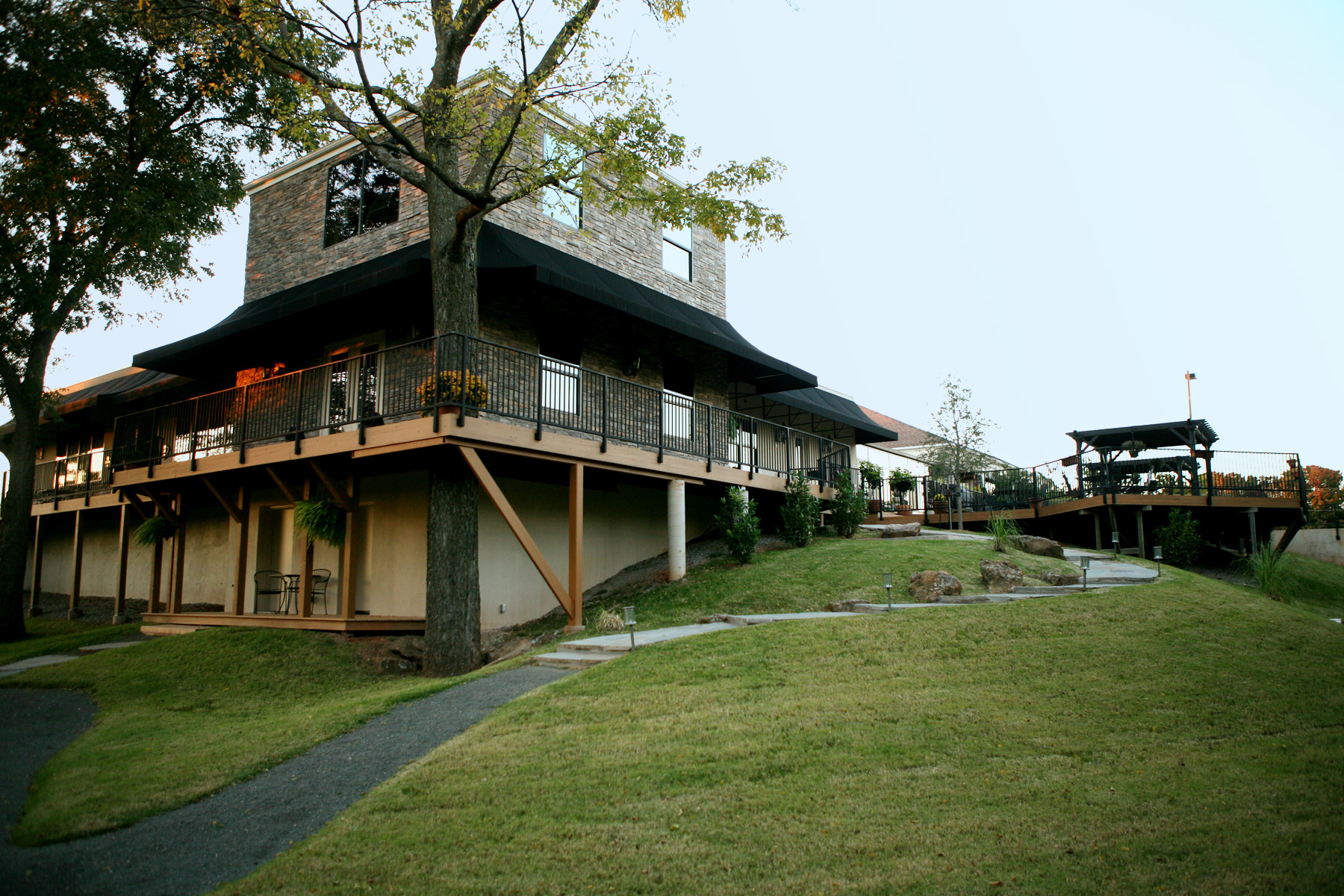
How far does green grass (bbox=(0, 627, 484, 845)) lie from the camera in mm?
6172

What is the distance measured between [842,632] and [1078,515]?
1646 centimetres

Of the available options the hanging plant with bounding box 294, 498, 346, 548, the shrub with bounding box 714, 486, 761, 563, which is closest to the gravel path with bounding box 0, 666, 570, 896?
the hanging plant with bounding box 294, 498, 346, 548

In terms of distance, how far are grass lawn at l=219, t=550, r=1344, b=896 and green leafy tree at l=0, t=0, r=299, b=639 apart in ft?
49.2

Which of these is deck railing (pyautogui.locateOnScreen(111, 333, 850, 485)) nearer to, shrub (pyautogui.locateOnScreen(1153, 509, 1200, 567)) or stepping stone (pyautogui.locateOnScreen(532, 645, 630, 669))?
stepping stone (pyautogui.locateOnScreen(532, 645, 630, 669))

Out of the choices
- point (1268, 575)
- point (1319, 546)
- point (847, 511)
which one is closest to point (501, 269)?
point (847, 511)

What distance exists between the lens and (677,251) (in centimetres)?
1839

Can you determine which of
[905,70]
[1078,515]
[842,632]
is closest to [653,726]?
[842,632]

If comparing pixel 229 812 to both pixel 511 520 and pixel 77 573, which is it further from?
pixel 77 573

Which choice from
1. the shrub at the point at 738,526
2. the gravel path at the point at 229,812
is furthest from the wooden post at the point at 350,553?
the shrub at the point at 738,526

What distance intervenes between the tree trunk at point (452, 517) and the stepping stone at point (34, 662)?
6.60 m

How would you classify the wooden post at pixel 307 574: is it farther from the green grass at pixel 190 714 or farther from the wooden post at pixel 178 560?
the wooden post at pixel 178 560

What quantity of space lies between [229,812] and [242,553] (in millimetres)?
10436

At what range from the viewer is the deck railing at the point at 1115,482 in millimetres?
20172

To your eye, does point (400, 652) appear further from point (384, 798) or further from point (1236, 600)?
point (1236, 600)
